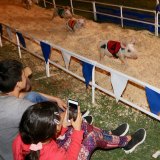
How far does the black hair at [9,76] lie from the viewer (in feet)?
10.9

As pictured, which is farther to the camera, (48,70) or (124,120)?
(48,70)

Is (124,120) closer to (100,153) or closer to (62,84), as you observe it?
(100,153)

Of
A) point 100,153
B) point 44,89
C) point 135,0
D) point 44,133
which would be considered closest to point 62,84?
point 44,89

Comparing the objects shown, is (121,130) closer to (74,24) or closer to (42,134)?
(42,134)

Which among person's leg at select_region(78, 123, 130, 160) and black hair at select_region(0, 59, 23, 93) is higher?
black hair at select_region(0, 59, 23, 93)

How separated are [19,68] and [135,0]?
A: 1388cm

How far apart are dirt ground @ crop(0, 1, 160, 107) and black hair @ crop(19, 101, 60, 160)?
3248 mm

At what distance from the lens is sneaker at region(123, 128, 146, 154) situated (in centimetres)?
429

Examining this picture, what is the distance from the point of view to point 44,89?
6.52 meters

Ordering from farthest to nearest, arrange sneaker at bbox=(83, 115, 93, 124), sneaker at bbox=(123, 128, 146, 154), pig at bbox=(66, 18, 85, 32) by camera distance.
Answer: pig at bbox=(66, 18, 85, 32), sneaker at bbox=(83, 115, 93, 124), sneaker at bbox=(123, 128, 146, 154)

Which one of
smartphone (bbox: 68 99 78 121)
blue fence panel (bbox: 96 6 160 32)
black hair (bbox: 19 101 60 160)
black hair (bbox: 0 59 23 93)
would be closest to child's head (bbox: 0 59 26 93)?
black hair (bbox: 0 59 23 93)

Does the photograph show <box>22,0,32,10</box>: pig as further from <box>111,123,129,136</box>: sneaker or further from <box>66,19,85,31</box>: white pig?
<box>111,123,129,136</box>: sneaker

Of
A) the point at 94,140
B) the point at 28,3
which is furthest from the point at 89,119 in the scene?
the point at 28,3

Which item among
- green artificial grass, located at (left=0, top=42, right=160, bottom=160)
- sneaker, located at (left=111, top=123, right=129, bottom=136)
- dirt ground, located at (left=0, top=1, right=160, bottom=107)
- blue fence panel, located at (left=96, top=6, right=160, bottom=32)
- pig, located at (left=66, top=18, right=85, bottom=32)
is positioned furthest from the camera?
blue fence panel, located at (left=96, top=6, right=160, bottom=32)
